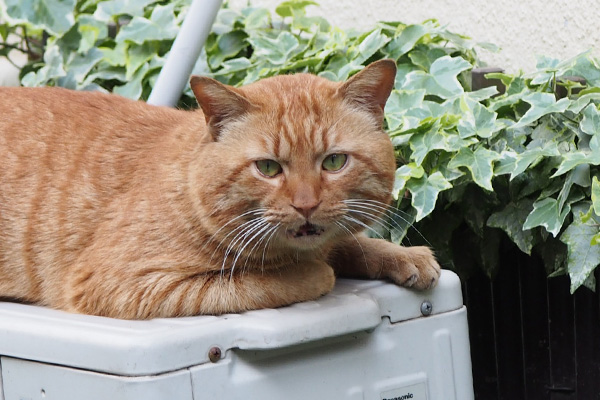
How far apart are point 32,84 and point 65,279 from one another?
1880 millimetres

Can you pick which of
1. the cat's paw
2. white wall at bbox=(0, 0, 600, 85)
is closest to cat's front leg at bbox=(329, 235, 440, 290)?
the cat's paw

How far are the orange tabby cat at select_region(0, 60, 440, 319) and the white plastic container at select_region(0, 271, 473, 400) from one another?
84 millimetres

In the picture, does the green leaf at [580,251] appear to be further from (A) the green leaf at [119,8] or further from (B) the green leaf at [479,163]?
(A) the green leaf at [119,8]

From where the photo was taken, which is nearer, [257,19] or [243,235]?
[243,235]

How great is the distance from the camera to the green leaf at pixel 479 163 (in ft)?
9.32

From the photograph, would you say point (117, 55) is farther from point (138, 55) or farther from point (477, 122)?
point (477, 122)

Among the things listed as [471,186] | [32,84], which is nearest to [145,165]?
[471,186]

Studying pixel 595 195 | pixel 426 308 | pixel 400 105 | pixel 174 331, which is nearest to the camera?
pixel 174 331

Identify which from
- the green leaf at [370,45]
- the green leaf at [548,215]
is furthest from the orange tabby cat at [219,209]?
the green leaf at [370,45]

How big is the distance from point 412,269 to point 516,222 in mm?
618

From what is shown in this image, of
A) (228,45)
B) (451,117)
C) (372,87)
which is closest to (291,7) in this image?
(228,45)

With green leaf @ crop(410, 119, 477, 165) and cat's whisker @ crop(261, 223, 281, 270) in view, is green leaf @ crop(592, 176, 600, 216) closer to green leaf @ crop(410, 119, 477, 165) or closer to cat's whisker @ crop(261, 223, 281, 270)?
green leaf @ crop(410, 119, 477, 165)

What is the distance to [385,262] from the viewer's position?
2.54 meters

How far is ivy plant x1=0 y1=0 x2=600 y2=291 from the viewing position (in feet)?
9.34
